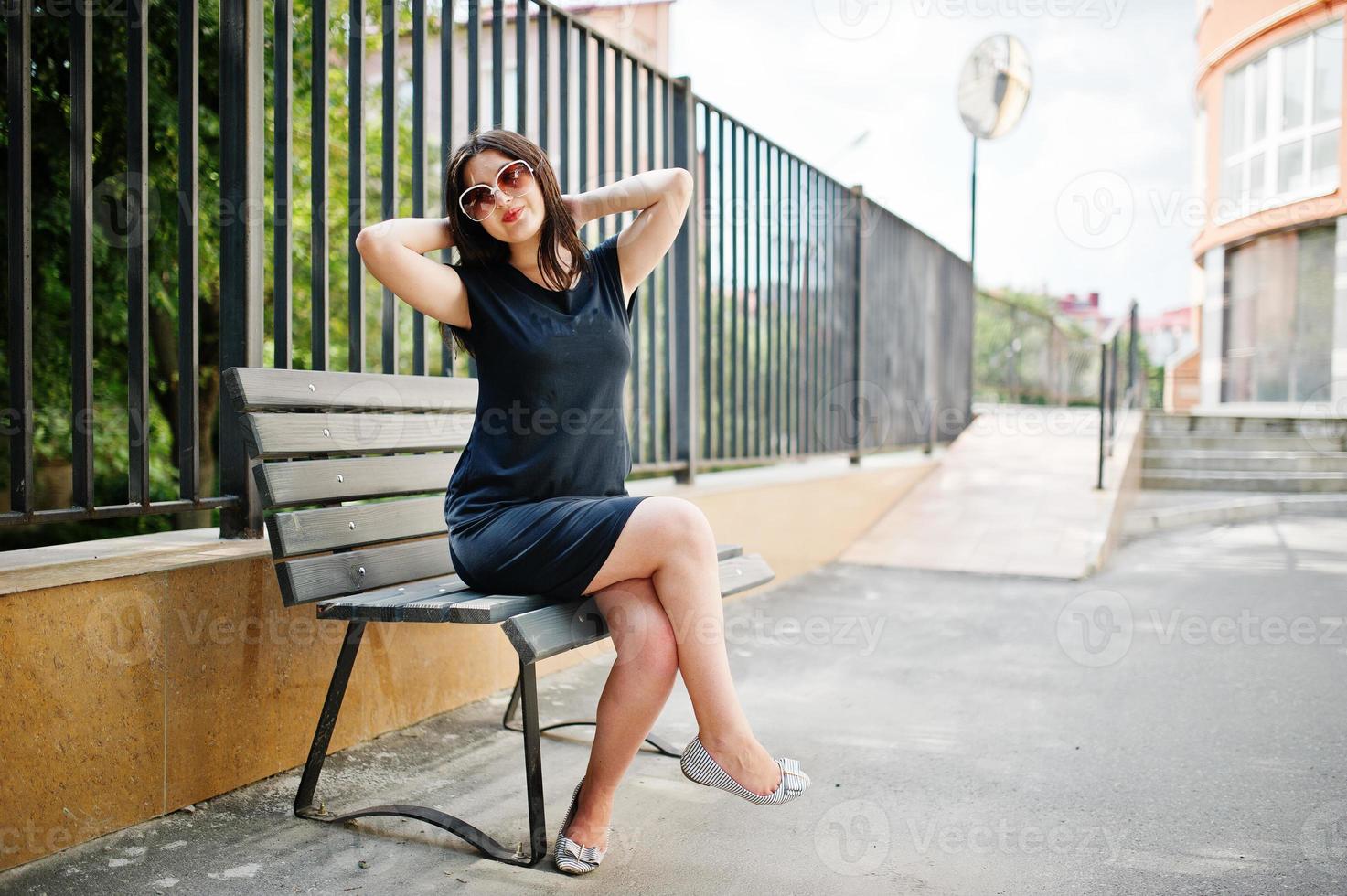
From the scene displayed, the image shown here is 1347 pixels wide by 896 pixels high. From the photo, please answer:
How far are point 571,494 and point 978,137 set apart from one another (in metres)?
7.59

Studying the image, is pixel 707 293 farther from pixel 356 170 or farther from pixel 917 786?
pixel 917 786

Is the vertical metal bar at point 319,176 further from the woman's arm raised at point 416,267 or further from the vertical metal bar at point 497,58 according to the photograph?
the vertical metal bar at point 497,58

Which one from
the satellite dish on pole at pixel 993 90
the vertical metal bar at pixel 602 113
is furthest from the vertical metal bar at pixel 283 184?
the satellite dish on pole at pixel 993 90

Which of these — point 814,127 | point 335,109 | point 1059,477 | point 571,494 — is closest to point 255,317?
point 571,494

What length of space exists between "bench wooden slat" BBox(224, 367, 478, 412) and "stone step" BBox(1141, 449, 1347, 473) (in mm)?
8501

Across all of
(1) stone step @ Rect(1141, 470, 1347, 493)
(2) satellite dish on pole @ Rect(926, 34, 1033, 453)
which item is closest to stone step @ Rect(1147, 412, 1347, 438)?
(1) stone step @ Rect(1141, 470, 1347, 493)

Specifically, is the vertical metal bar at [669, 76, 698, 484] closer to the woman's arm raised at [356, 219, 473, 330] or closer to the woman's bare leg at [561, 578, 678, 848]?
the woman's arm raised at [356, 219, 473, 330]

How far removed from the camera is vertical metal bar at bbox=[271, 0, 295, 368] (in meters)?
2.66

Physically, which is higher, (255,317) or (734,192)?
(734,192)

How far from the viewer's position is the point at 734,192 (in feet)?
17.6

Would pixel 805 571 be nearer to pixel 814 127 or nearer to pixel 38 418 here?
pixel 38 418

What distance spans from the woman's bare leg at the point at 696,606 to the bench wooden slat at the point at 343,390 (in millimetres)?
814

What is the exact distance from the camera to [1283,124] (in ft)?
47.9

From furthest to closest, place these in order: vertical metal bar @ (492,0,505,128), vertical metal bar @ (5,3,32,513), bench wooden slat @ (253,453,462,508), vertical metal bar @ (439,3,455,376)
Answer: vertical metal bar @ (492,0,505,128) < vertical metal bar @ (439,3,455,376) < bench wooden slat @ (253,453,462,508) < vertical metal bar @ (5,3,32,513)
